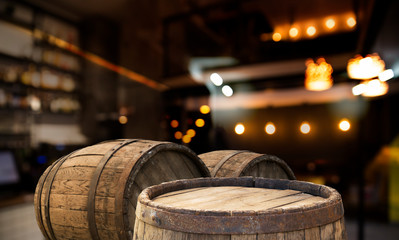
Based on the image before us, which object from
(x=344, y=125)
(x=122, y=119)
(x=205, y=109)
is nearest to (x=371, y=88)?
(x=344, y=125)

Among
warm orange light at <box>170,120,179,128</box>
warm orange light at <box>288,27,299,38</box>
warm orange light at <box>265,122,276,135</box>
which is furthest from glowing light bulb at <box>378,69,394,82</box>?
warm orange light at <box>170,120,179,128</box>

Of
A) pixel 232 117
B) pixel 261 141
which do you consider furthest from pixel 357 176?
pixel 232 117

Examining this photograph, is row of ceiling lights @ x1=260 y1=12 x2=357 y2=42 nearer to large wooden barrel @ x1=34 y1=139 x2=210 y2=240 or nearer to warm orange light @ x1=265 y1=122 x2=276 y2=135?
warm orange light @ x1=265 y1=122 x2=276 y2=135

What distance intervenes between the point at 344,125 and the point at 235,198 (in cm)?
403

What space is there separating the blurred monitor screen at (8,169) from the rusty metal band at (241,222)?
7.06 m

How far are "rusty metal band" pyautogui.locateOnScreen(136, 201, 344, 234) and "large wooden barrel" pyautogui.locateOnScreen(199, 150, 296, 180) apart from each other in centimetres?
108

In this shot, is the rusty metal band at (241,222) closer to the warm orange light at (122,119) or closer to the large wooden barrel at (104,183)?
the large wooden barrel at (104,183)

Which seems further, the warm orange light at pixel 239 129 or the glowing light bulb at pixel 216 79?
the glowing light bulb at pixel 216 79

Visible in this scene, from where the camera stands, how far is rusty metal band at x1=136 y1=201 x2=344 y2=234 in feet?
2.96

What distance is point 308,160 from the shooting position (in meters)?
4.99

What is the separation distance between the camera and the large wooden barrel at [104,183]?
1.63 m

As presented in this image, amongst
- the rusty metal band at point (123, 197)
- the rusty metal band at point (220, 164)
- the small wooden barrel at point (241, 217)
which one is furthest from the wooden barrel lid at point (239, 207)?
the rusty metal band at point (220, 164)

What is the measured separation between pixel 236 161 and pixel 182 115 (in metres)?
3.48

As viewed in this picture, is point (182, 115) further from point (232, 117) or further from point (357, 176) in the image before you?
point (357, 176)
